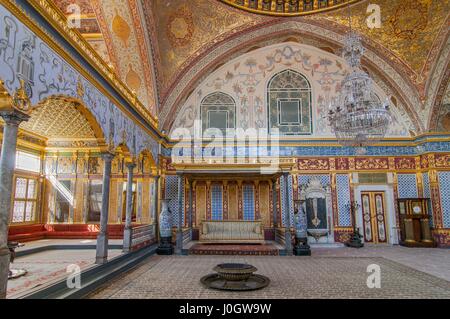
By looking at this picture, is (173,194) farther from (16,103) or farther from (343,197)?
(16,103)

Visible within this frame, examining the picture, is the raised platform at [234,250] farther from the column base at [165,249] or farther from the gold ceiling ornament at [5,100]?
the gold ceiling ornament at [5,100]

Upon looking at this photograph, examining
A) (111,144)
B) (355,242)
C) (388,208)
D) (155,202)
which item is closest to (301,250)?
(355,242)

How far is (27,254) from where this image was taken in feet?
26.9

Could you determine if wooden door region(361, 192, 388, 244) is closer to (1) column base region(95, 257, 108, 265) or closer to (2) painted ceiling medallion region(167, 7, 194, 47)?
(2) painted ceiling medallion region(167, 7, 194, 47)

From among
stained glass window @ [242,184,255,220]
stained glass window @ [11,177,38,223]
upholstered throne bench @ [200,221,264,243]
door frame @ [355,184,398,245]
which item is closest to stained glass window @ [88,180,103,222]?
stained glass window @ [11,177,38,223]

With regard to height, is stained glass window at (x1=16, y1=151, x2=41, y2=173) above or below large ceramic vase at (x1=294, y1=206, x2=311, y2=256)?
above

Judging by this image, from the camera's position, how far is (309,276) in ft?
21.8

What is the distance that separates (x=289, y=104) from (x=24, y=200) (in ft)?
36.0

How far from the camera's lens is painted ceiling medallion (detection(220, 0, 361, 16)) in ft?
36.0

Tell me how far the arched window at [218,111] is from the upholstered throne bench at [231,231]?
12.9ft

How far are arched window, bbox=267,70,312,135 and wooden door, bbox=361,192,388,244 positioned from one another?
3.79m

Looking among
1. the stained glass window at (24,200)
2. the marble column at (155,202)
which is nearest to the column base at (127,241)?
the marble column at (155,202)

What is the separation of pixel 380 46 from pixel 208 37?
23.0 ft
